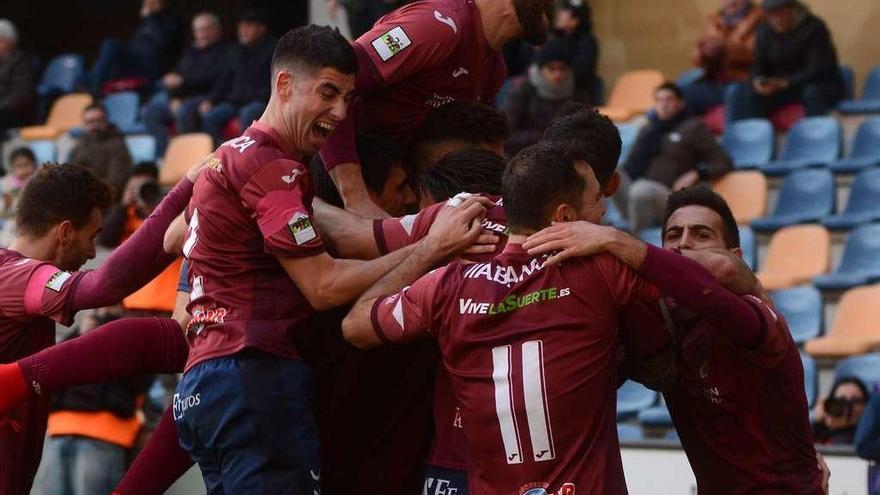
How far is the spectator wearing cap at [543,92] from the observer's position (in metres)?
13.4

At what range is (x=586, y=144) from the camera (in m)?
5.48

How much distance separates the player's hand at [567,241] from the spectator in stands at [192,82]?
1171 centimetres

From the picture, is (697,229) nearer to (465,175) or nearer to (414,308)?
(465,175)

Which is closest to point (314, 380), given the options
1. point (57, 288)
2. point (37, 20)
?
point (57, 288)

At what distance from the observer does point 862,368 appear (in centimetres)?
1045

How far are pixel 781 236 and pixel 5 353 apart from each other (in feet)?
23.9

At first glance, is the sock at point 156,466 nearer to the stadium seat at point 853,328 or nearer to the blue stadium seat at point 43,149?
the stadium seat at point 853,328

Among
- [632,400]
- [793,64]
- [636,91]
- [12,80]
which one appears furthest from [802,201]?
[12,80]

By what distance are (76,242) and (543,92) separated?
7.81m

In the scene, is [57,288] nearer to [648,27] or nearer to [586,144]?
[586,144]

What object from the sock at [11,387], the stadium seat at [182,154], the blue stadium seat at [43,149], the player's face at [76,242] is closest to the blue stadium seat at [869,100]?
the stadium seat at [182,154]

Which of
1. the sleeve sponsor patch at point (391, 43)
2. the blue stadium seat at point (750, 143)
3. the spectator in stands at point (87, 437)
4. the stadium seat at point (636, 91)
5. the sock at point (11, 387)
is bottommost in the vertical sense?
the stadium seat at point (636, 91)

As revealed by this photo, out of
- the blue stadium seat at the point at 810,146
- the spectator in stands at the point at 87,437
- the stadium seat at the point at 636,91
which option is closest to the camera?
the spectator in stands at the point at 87,437

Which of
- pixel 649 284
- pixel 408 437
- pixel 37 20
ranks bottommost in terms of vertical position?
pixel 37 20
